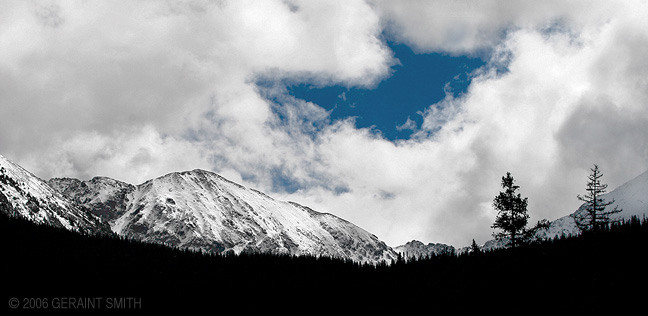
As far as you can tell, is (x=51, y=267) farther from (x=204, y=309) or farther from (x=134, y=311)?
(x=204, y=309)

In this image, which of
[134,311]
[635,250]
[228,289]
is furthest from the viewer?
[228,289]

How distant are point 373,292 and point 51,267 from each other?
49861 millimetres

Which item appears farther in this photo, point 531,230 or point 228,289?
point 228,289

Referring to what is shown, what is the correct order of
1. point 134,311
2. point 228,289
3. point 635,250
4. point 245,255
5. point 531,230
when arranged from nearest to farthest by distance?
point 635,250 → point 531,230 → point 134,311 → point 228,289 → point 245,255

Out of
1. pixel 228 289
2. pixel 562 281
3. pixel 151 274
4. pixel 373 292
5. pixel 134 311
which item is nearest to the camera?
pixel 562 281

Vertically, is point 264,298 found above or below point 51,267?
below

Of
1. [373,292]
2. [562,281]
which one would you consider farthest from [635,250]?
[373,292]

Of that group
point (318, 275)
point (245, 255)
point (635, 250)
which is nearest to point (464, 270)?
point (635, 250)

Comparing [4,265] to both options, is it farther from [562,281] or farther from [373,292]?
[562,281]

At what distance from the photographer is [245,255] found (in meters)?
90.6

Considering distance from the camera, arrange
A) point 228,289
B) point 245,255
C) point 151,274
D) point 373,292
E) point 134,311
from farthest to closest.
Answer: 1. point 245,255
2. point 151,274
3. point 228,289
4. point 134,311
5. point 373,292

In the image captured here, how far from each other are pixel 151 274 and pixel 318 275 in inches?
1002

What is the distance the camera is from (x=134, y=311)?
242ft

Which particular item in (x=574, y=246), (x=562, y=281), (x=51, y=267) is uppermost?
(x=51, y=267)
